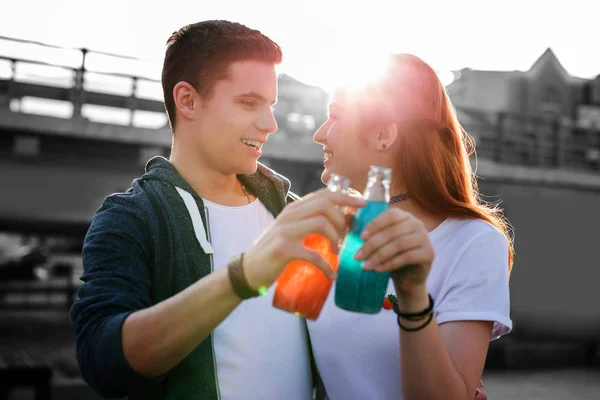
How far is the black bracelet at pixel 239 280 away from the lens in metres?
1.73

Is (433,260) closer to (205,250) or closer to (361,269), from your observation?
(361,269)

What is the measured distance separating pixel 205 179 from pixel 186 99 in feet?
1.08

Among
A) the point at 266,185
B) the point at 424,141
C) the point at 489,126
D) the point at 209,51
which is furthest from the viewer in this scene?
the point at 489,126

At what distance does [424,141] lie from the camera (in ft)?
8.63

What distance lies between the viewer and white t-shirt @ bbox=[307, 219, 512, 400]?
2305 mm

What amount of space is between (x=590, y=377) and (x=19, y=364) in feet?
40.9

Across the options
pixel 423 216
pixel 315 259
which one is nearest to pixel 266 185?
pixel 423 216

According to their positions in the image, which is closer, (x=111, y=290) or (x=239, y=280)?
(x=239, y=280)

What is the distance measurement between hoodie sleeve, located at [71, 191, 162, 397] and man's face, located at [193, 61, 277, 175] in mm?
452

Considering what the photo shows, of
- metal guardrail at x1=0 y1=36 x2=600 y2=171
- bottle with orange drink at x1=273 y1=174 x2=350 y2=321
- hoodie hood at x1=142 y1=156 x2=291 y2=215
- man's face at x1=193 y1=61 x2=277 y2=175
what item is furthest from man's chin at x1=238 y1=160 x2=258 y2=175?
metal guardrail at x1=0 y1=36 x2=600 y2=171

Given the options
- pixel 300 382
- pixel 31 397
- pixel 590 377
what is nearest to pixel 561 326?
pixel 590 377

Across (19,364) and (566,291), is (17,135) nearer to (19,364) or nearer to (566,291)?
(19,364)

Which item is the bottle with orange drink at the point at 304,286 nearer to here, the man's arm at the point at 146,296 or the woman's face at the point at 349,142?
the man's arm at the point at 146,296

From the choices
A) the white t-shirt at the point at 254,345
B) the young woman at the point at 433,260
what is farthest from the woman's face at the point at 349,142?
the white t-shirt at the point at 254,345
